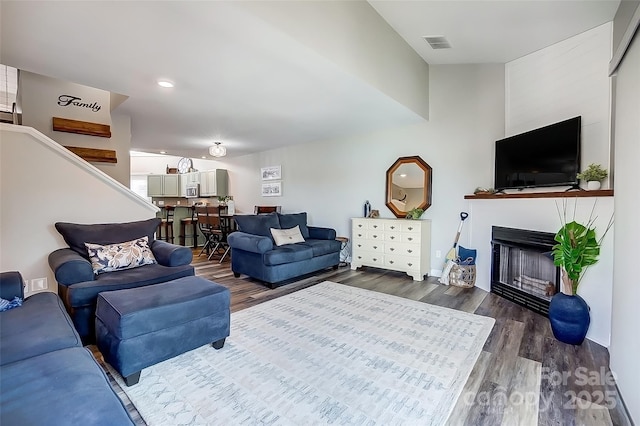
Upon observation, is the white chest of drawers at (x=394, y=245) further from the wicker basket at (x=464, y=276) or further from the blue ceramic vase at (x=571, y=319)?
the blue ceramic vase at (x=571, y=319)

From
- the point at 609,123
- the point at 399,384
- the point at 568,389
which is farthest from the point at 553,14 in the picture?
the point at 399,384

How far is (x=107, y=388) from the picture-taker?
1.07 metres

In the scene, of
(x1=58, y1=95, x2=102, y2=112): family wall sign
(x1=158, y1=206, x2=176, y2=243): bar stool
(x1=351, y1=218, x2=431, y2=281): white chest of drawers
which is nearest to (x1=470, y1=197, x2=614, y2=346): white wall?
(x1=351, y1=218, x2=431, y2=281): white chest of drawers

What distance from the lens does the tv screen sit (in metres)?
2.81

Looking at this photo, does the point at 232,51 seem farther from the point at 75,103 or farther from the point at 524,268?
the point at 524,268

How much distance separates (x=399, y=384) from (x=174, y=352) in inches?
60.2

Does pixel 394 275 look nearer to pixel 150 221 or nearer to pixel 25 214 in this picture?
pixel 150 221

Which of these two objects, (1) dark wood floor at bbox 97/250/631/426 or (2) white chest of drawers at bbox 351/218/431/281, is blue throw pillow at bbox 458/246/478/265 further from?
(1) dark wood floor at bbox 97/250/631/426

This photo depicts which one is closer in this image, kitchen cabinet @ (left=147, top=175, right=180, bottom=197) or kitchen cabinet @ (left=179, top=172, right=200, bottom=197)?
kitchen cabinet @ (left=179, top=172, right=200, bottom=197)

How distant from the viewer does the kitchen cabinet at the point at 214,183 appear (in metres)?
7.88

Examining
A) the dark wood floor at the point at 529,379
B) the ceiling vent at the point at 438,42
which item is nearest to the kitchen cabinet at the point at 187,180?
the dark wood floor at the point at 529,379

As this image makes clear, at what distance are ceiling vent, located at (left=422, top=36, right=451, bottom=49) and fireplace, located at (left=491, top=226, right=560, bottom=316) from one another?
238cm

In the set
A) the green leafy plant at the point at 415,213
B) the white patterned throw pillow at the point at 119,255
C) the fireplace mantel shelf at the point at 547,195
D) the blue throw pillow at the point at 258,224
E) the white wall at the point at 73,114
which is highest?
the white wall at the point at 73,114

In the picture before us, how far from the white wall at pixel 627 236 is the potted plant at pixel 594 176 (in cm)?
74
